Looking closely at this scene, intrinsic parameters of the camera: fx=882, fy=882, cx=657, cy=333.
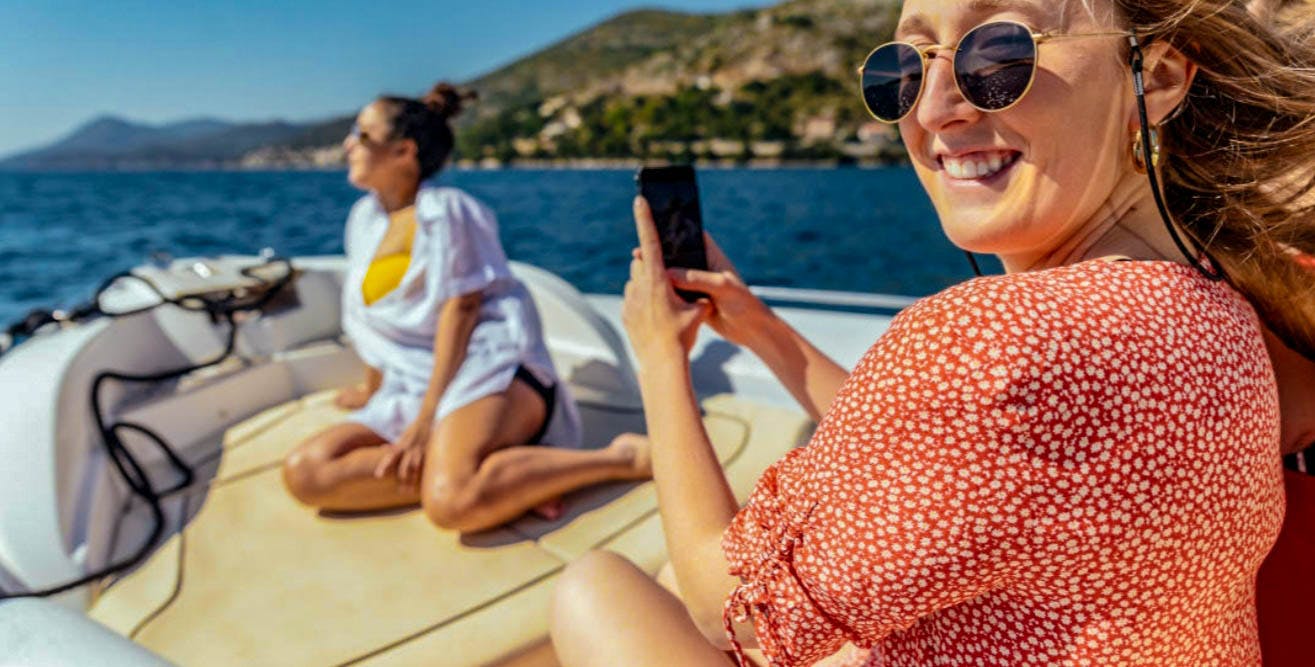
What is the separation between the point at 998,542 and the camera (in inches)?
21.4

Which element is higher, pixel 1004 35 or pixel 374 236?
pixel 1004 35

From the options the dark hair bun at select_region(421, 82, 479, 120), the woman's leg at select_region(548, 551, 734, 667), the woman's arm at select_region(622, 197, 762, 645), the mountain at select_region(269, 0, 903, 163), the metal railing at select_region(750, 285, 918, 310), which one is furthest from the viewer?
the mountain at select_region(269, 0, 903, 163)

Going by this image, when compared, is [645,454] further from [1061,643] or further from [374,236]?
[1061,643]

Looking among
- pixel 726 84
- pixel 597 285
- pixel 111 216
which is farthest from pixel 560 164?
pixel 597 285

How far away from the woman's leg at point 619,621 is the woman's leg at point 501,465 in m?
0.81

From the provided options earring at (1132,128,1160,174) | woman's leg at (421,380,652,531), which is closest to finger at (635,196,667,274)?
earring at (1132,128,1160,174)

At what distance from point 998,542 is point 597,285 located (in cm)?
1320

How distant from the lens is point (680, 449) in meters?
0.82

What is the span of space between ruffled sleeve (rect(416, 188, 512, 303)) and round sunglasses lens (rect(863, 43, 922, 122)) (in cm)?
132

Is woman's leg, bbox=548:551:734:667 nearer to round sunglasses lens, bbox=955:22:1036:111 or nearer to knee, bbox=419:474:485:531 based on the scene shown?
round sunglasses lens, bbox=955:22:1036:111

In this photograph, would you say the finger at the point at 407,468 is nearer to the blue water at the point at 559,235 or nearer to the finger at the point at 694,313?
the finger at the point at 694,313

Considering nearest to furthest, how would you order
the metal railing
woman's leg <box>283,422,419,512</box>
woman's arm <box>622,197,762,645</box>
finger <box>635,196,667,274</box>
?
woman's arm <box>622,197,762,645</box> < finger <box>635,196,667,274</box> < woman's leg <box>283,422,419,512</box> < the metal railing

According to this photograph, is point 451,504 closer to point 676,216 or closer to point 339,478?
point 339,478

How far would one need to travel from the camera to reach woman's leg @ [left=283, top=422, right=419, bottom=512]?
1883 mm
